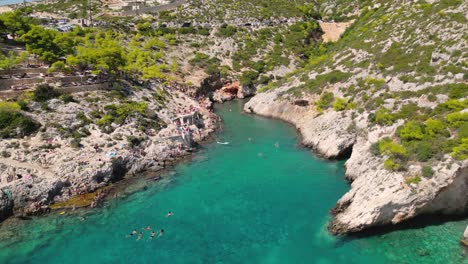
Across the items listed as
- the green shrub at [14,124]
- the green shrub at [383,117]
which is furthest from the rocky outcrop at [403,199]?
the green shrub at [14,124]

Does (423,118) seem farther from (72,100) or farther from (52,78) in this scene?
(52,78)

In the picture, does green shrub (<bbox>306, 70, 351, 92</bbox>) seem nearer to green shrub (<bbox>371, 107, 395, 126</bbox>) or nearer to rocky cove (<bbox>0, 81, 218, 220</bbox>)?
green shrub (<bbox>371, 107, 395, 126</bbox>)

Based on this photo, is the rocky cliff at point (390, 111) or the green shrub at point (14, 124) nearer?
the rocky cliff at point (390, 111)

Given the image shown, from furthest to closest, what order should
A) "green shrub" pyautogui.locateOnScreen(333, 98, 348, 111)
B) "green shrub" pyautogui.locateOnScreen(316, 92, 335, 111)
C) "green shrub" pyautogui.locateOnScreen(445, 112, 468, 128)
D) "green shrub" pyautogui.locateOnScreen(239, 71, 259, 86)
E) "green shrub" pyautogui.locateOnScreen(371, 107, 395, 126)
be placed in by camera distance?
"green shrub" pyautogui.locateOnScreen(239, 71, 259, 86) → "green shrub" pyautogui.locateOnScreen(316, 92, 335, 111) → "green shrub" pyautogui.locateOnScreen(333, 98, 348, 111) → "green shrub" pyautogui.locateOnScreen(371, 107, 395, 126) → "green shrub" pyautogui.locateOnScreen(445, 112, 468, 128)

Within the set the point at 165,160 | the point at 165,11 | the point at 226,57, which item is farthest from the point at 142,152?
the point at 165,11

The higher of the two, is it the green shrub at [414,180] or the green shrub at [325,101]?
the green shrub at [325,101]

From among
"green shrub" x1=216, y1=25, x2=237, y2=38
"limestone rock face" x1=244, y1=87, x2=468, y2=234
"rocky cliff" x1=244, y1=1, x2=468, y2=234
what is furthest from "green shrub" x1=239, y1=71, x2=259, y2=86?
"limestone rock face" x1=244, y1=87, x2=468, y2=234

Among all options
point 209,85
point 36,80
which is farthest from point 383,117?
point 209,85

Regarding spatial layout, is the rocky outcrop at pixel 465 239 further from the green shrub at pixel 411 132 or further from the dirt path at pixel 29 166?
the dirt path at pixel 29 166

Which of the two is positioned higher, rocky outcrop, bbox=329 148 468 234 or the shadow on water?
rocky outcrop, bbox=329 148 468 234
